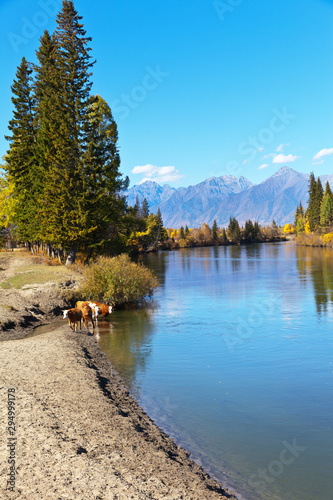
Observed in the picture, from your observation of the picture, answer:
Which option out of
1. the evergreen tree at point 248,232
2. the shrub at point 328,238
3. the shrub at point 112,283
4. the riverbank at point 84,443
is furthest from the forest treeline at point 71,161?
the evergreen tree at point 248,232

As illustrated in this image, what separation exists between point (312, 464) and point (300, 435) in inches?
51.5

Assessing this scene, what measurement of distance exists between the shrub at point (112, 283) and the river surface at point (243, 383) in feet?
4.70

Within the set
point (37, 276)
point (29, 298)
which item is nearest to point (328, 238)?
point (37, 276)

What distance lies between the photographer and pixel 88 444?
25.7ft

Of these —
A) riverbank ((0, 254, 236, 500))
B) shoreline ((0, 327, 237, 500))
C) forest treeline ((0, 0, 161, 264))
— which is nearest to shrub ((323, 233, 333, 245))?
forest treeline ((0, 0, 161, 264))

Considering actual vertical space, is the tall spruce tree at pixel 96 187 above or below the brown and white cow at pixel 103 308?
above

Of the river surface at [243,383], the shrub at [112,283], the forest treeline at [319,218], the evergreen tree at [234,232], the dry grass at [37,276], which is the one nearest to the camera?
Answer: the river surface at [243,383]

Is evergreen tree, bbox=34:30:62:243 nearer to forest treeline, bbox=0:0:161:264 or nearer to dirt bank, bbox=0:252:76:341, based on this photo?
forest treeline, bbox=0:0:161:264

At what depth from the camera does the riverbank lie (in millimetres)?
6352

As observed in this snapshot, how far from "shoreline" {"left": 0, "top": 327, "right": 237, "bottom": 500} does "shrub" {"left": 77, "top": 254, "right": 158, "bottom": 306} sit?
46.3 ft

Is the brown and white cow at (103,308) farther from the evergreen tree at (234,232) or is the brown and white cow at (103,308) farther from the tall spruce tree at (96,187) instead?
the evergreen tree at (234,232)

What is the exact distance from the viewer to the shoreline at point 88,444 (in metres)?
6.38

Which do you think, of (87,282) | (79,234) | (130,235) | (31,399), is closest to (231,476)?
(31,399)

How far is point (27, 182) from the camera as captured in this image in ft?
161
